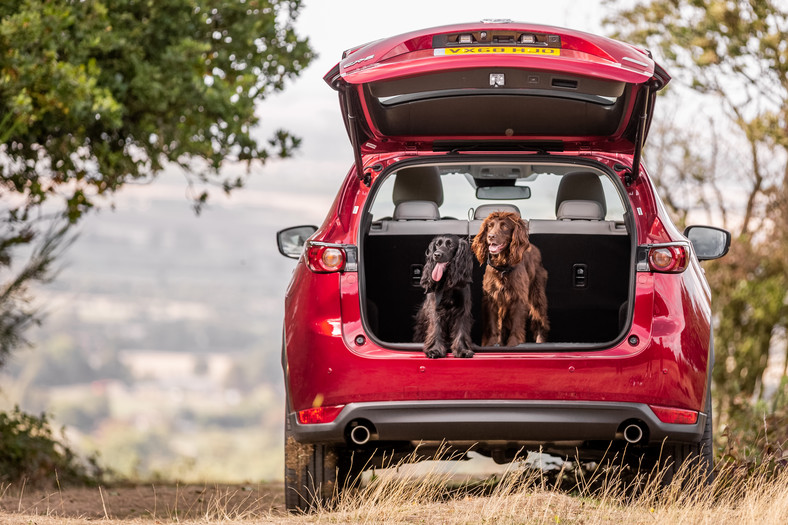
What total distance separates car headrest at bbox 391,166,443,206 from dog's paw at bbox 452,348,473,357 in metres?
1.43

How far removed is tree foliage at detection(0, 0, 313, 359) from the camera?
27.6ft

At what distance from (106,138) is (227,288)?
53.4m

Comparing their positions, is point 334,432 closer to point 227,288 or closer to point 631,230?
point 631,230

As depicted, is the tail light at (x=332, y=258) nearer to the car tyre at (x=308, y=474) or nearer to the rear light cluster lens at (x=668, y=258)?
the car tyre at (x=308, y=474)

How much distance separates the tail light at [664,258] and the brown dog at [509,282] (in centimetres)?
72

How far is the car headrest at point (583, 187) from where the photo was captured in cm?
570

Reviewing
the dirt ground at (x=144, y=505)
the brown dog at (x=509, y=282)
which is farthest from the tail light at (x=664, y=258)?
the dirt ground at (x=144, y=505)

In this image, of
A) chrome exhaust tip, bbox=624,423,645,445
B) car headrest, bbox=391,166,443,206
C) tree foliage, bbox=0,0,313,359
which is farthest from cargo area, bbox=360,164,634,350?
tree foliage, bbox=0,0,313,359

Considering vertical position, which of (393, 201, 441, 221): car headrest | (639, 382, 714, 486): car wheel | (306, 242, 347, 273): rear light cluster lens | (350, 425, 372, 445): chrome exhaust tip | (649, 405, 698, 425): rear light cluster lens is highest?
(393, 201, 441, 221): car headrest

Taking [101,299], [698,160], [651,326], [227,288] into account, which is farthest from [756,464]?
[227,288]

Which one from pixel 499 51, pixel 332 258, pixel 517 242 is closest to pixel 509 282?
pixel 517 242

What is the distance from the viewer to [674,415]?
4.52 meters

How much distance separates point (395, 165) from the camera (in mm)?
5047

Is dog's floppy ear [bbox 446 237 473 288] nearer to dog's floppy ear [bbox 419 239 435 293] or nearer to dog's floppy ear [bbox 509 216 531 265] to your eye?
dog's floppy ear [bbox 419 239 435 293]
